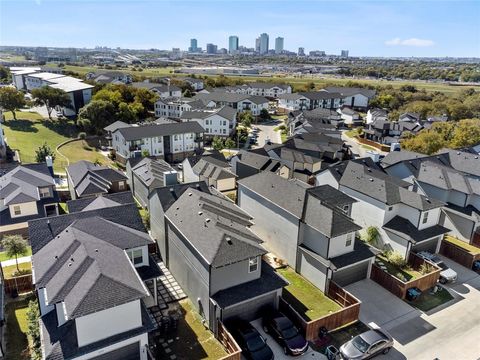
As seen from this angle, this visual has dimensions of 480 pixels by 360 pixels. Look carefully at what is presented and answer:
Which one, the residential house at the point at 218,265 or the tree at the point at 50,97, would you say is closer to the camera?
the residential house at the point at 218,265

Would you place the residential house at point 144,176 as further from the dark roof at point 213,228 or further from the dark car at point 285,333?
the dark car at point 285,333

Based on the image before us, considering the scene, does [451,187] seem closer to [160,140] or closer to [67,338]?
[67,338]

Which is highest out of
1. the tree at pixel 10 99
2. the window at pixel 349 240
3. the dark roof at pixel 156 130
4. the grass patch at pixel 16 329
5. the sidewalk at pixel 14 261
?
the tree at pixel 10 99

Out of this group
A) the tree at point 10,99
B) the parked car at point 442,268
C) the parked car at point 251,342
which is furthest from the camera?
the tree at point 10,99

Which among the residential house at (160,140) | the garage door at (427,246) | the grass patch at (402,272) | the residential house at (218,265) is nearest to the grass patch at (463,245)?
the garage door at (427,246)

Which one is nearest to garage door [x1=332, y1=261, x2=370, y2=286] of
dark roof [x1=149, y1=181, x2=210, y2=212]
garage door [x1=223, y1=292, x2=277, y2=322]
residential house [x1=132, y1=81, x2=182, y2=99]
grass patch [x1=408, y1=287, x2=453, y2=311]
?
grass patch [x1=408, y1=287, x2=453, y2=311]

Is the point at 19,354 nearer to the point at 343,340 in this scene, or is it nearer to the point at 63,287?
the point at 63,287

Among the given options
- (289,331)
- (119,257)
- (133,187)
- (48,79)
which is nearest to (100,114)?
(133,187)
